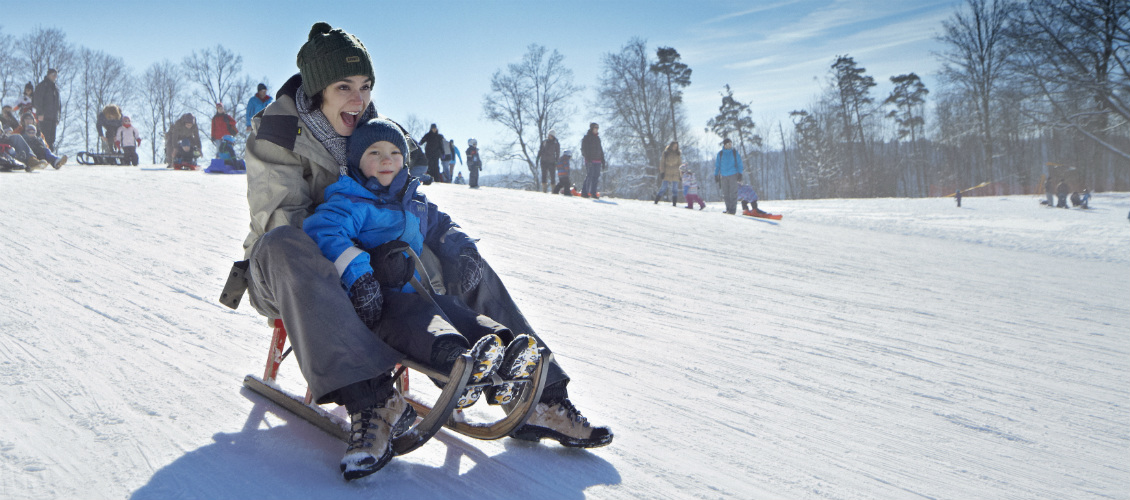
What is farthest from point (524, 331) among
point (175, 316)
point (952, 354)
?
point (952, 354)

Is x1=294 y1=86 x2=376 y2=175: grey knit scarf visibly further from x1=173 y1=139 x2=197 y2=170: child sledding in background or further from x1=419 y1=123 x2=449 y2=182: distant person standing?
x1=173 y1=139 x2=197 y2=170: child sledding in background

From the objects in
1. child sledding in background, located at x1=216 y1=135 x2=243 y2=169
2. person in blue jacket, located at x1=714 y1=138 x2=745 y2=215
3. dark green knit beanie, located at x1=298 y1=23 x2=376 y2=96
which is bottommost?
dark green knit beanie, located at x1=298 y1=23 x2=376 y2=96

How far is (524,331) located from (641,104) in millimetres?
31841

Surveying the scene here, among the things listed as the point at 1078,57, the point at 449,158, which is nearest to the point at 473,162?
the point at 449,158

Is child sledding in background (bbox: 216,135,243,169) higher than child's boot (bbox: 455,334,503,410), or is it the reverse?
child sledding in background (bbox: 216,135,243,169)

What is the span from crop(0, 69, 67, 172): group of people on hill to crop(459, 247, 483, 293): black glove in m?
11.6

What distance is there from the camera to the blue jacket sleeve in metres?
1.73

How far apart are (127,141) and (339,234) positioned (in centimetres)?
1661

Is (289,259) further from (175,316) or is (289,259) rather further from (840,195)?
(840,195)

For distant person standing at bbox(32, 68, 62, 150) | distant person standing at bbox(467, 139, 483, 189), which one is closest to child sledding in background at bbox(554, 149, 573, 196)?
distant person standing at bbox(467, 139, 483, 189)

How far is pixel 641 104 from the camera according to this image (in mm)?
32781

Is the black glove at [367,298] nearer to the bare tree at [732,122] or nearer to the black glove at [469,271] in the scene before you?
the black glove at [469,271]

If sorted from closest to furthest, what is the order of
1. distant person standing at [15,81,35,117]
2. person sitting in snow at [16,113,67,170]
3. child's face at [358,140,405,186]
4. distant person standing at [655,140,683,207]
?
child's face at [358,140,405,186] < person sitting in snow at [16,113,67,170] < distant person standing at [15,81,35,117] < distant person standing at [655,140,683,207]

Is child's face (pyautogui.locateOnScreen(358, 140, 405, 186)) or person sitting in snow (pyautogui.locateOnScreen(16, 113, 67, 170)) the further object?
person sitting in snow (pyautogui.locateOnScreen(16, 113, 67, 170))
